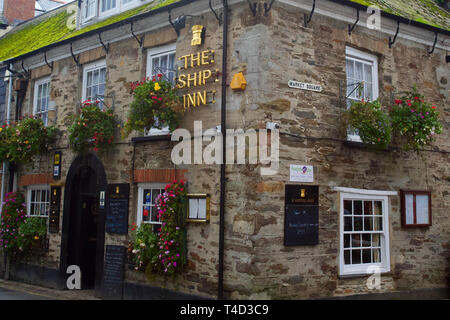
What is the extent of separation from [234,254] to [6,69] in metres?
9.99

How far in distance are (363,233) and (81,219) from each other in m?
6.60

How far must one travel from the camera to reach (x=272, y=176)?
7.84 metres

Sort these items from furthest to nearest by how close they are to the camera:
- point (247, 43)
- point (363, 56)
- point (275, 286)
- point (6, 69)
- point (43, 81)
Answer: point (6, 69) → point (43, 81) → point (363, 56) → point (247, 43) → point (275, 286)

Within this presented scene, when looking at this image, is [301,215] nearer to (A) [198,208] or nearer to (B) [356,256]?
(B) [356,256]

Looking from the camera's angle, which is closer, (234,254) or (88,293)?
(234,254)

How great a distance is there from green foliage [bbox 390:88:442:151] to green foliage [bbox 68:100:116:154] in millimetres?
5889

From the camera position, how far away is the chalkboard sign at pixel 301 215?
7867 millimetres

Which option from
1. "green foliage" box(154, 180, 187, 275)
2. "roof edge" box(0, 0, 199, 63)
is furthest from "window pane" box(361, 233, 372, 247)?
"roof edge" box(0, 0, 199, 63)

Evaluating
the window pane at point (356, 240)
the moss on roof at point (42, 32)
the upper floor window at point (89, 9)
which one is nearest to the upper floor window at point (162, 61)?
the moss on roof at point (42, 32)

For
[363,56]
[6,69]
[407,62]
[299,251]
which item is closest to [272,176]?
[299,251]

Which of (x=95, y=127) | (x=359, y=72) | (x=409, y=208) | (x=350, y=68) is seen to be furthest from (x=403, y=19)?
(x=95, y=127)

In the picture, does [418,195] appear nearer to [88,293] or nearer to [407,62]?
[407,62]

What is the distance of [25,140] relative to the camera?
11.7 metres

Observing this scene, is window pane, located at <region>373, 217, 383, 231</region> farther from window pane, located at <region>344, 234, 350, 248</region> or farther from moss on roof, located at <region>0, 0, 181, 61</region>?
moss on roof, located at <region>0, 0, 181, 61</region>
